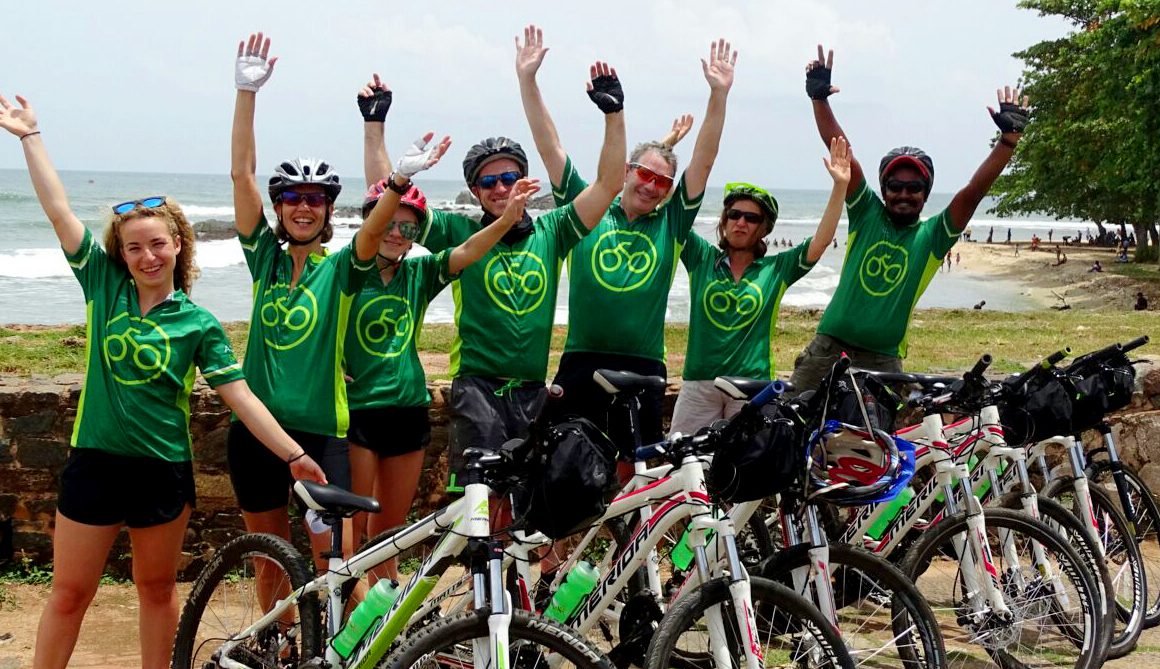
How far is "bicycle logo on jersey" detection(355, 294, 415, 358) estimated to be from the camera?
14.9 ft

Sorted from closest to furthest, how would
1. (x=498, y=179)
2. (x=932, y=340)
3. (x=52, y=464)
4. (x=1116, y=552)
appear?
(x=498, y=179) < (x=1116, y=552) < (x=52, y=464) < (x=932, y=340)

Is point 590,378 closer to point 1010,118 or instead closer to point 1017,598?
point 1017,598

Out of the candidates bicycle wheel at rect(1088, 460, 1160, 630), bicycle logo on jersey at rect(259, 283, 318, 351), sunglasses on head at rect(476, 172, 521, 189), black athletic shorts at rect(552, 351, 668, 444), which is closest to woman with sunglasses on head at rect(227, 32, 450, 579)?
bicycle logo on jersey at rect(259, 283, 318, 351)

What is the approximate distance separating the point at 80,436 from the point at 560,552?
1988mm

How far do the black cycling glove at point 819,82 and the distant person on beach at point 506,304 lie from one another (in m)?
1.47

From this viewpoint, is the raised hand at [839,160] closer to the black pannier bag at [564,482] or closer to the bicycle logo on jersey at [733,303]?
the bicycle logo on jersey at [733,303]

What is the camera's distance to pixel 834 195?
528 centimetres

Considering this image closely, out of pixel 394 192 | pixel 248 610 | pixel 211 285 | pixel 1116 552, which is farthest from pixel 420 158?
pixel 211 285

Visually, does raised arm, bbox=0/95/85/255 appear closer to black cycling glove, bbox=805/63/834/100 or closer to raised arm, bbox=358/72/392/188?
raised arm, bbox=358/72/392/188

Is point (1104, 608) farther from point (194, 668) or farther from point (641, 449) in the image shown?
point (194, 668)

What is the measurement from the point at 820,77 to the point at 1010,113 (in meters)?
0.92

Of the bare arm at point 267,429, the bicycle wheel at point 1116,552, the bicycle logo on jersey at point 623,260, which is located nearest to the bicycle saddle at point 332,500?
the bare arm at point 267,429

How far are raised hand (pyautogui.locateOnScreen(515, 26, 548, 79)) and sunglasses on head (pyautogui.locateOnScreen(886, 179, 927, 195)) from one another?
1.78 meters

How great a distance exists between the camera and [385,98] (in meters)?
5.14
